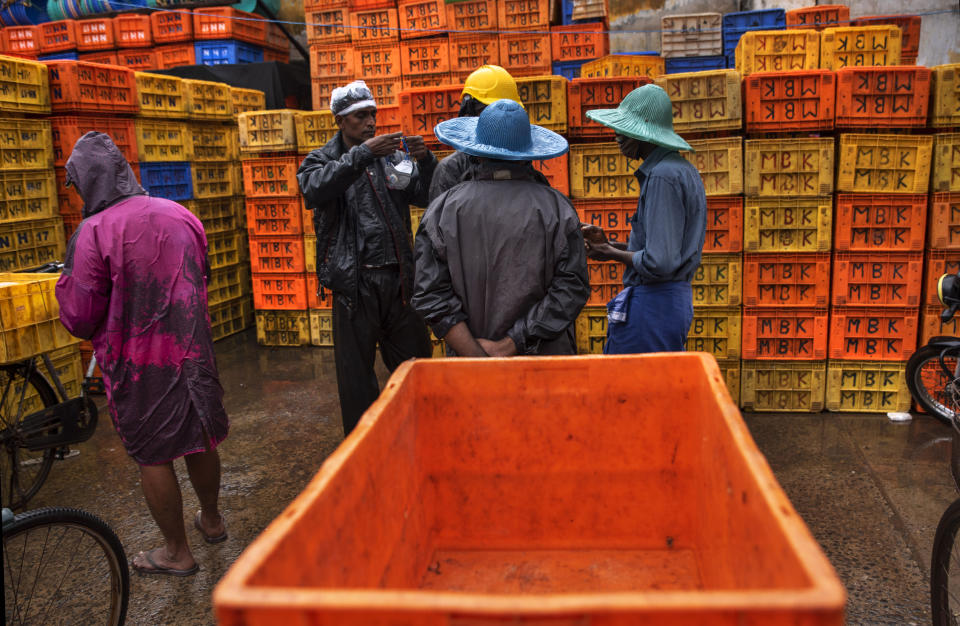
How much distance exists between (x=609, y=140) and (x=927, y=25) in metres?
8.51

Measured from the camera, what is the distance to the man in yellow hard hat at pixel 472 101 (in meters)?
4.17

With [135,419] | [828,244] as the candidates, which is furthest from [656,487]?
[828,244]

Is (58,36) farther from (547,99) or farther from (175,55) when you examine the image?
(547,99)

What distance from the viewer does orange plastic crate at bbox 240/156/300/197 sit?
743cm

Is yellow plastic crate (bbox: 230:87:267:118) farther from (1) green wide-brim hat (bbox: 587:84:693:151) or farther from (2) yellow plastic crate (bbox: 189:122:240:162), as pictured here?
(1) green wide-brim hat (bbox: 587:84:693:151)

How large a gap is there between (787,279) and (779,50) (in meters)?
2.91

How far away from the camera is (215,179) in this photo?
27.4 ft

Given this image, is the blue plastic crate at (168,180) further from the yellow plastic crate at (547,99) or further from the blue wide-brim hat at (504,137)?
the blue wide-brim hat at (504,137)

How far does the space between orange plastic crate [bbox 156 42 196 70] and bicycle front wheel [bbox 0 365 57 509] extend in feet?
27.6

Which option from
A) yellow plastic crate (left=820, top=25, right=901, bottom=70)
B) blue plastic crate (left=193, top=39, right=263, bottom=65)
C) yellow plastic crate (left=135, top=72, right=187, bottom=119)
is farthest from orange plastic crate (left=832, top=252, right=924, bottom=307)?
blue plastic crate (left=193, top=39, right=263, bottom=65)

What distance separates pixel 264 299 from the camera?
7.84 m

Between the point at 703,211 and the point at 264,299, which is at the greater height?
the point at 703,211

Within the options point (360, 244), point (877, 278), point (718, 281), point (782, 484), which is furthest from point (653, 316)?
point (877, 278)

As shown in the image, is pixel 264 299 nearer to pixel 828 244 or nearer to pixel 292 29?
pixel 828 244
